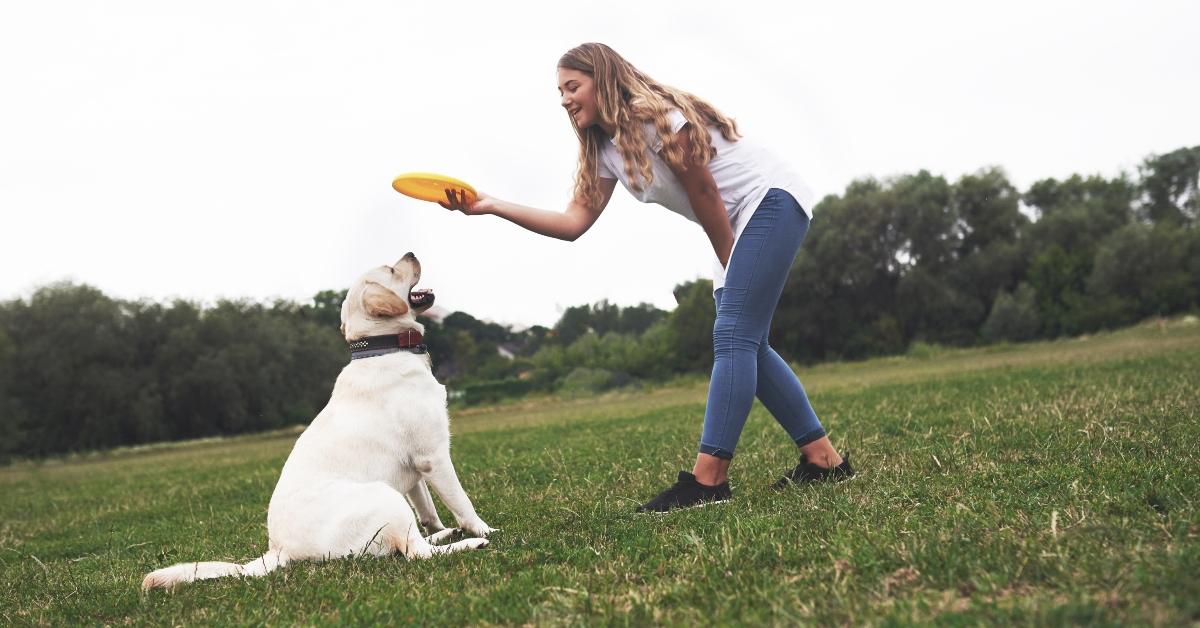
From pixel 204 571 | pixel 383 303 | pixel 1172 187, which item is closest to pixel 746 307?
pixel 383 303

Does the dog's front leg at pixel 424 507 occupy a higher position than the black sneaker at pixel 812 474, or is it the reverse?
the dog's front leg at pixel 424 507

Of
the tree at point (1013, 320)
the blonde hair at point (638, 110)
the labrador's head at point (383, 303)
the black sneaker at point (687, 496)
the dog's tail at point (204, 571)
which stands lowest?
the tree at point (1013, 320)

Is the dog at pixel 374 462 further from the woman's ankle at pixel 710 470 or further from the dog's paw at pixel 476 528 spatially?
the woman's ankle at pixel 710 470

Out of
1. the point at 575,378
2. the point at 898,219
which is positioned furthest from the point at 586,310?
the point at 898,219

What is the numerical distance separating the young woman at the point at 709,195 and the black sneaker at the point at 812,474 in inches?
1.4

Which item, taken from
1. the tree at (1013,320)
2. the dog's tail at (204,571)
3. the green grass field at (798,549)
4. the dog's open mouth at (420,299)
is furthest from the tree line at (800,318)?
the dog's tail at (204,571)

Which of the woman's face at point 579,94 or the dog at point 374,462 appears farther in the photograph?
the woman's face at point 579,94

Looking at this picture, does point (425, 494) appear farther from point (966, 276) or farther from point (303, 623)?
point (966, 276)

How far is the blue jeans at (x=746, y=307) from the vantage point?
15.4 ft

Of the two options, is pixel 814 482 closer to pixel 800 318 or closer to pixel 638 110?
pixel 638 110

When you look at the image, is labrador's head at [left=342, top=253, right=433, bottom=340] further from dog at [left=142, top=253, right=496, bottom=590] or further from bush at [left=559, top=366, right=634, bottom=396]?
bush at [left=559, top=366, right=634, bottom=396]

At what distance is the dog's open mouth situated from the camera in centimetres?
506

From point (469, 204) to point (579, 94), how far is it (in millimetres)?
801

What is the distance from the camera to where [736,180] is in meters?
4.79
